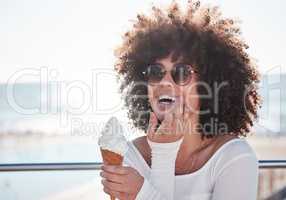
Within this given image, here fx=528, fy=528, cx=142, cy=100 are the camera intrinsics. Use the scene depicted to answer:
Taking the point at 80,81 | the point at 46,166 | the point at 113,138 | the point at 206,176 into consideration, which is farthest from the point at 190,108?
the point at 80,81

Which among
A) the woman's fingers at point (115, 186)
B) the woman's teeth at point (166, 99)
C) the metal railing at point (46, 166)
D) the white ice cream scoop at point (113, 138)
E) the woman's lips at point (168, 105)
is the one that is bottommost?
the metal railing at point (46, 166)

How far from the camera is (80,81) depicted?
2.57 m

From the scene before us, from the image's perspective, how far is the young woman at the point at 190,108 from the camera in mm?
1048

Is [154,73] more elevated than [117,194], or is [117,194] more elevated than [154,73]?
[154,73]

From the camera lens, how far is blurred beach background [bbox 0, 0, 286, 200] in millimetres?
2049

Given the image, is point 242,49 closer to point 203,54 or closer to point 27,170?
point 203,54

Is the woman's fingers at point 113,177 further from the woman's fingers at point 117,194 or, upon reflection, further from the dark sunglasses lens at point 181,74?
the dark sunglasses lens at point 181,74

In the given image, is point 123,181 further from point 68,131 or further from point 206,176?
point 68,131

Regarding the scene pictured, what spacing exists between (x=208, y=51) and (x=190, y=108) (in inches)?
5.6

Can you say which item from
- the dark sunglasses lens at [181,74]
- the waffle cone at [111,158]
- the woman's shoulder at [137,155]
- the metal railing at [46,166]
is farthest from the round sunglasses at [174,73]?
the metal railing at [46,166]

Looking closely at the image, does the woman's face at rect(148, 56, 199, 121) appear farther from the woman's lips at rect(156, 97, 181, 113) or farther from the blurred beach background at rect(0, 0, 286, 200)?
the blurred beach background at rect(0, 0, 286, 200)

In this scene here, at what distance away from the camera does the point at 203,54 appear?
1.23 metres

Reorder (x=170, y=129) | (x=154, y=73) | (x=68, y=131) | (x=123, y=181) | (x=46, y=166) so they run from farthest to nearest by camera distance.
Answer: (x=68, y=131) < (x=46, y=166) < (x=154, y=73) < (x=170, y=129) < (x=123, y=181)

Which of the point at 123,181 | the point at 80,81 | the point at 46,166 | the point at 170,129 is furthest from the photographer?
the point at 80,81
